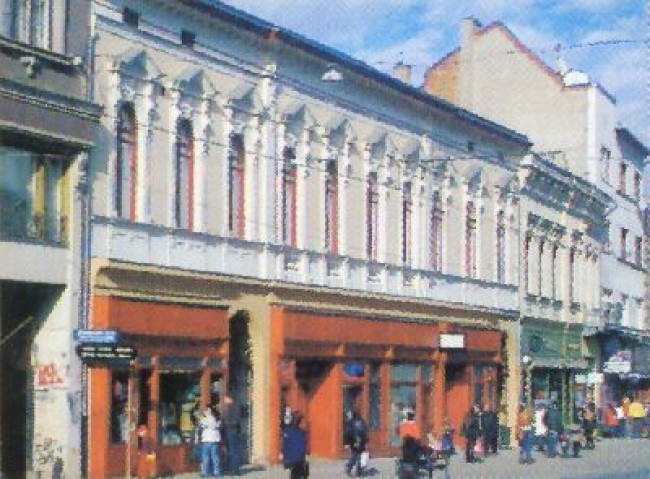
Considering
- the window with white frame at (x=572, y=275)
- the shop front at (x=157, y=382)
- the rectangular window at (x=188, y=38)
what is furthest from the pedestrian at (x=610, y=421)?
the rectangular window at (x=188, y=38)

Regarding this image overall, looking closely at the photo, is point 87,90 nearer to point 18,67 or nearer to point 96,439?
point 18,67

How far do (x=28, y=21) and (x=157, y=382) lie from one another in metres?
7.71

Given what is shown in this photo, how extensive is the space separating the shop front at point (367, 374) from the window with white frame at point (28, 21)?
9.90 m

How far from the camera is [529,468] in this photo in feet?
126

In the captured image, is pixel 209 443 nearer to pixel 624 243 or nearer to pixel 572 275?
pixel 572 275

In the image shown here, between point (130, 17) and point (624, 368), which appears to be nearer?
point (130, 17)

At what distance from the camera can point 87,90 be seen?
2873 centimetres

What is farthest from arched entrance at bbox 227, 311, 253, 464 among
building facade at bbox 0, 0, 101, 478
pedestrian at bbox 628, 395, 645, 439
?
pedestrian at bbox 628, 395, 645, 439

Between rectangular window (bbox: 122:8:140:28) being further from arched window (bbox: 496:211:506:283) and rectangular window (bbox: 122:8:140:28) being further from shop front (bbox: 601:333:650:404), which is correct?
shop front (bbox: 601:333:650:404)

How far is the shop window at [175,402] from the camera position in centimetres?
3106

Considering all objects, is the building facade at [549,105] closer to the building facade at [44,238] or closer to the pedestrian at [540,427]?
the pedestrian at [540,427]

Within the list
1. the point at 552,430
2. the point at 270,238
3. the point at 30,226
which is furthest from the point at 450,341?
the point at 30,226

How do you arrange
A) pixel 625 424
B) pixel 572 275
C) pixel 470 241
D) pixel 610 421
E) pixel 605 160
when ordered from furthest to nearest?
pixel 605 160 → pixel 625 424 → pixel 572 275 → pixel 610 421 → pixel 470 241

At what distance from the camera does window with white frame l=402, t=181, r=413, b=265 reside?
4272 cm
